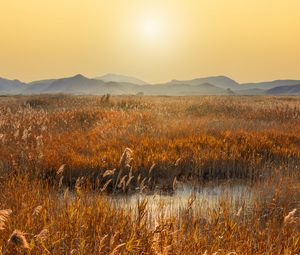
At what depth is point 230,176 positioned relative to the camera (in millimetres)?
7328

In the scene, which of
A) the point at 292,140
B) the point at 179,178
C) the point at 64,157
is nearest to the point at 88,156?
the point at 64,157

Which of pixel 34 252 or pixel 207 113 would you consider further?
pixel 207 113

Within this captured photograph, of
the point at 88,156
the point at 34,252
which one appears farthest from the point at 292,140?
the point at 34,252

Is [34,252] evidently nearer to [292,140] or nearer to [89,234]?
[89,234]

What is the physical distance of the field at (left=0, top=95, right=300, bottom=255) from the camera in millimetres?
3500

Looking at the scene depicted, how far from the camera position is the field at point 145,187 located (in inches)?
138

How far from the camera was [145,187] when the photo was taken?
637 centimetres

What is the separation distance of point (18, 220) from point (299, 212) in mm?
3690

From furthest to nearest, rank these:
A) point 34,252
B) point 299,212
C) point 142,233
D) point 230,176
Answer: point 230,176, point 299,212, point 142,233, point 34,252

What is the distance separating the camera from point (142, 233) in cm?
367

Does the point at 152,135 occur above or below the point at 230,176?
above

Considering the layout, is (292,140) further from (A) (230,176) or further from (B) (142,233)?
(B) (142,233)

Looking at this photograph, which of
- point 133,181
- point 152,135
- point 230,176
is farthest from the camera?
point 152,135

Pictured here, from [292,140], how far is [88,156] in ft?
18.8
